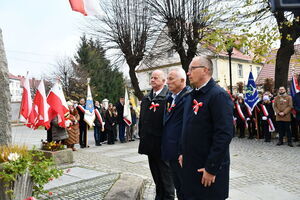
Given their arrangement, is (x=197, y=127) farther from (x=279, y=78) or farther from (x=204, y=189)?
(x=279, y=78)

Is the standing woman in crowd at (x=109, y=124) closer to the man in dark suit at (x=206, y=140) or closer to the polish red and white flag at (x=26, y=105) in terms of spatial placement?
the polish red and white flag at (x=26, y=105)

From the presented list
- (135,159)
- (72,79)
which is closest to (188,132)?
(135,159)

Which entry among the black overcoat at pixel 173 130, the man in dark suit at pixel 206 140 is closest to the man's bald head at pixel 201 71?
the man in dark suit at pixel 206 140

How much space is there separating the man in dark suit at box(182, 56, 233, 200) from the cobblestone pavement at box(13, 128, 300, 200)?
6.89ft

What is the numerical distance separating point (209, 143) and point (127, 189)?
83.6 inches

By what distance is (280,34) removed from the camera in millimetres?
13398

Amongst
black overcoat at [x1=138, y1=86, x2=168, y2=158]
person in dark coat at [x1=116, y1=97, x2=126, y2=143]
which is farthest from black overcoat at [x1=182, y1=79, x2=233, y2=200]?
person in dark coat at [x1=116, y1=97, x2=126, y2=143]

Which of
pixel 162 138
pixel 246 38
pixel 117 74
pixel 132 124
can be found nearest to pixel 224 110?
pixel 162 138

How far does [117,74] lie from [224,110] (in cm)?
3513

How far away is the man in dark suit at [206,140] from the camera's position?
270 cm

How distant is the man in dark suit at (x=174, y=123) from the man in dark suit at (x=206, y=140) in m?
0.77

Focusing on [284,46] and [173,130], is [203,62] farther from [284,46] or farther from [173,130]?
[284,46]

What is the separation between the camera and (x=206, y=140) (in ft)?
9.28

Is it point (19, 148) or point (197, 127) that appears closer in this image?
point (197, 127)
